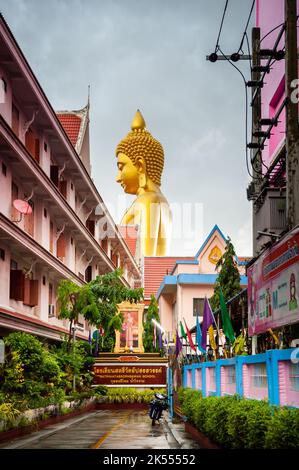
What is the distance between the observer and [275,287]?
14875 millimetres

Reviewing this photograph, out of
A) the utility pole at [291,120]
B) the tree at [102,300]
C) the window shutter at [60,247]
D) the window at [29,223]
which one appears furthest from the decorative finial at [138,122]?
the utility pole at [291,120]

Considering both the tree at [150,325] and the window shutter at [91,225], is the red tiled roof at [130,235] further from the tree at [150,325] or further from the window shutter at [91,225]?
the window shutter at [91,225]

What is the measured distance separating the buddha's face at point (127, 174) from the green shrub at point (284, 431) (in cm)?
7381

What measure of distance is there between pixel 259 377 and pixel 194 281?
37352 millimetres

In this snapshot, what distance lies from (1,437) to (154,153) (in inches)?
2622

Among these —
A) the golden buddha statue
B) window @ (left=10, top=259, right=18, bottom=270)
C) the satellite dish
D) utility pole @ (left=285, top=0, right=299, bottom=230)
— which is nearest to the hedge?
utility pole @ (left=285, top=0, right=299, bottom=230)

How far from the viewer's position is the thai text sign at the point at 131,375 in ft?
140

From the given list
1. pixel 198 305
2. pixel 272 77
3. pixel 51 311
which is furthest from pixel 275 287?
pixel 198 305

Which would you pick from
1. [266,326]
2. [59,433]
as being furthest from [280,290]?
[59,433]

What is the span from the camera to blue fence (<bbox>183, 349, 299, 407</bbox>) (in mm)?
10672

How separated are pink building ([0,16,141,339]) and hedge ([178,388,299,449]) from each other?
9602mm

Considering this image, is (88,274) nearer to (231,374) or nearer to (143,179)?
(231,374)

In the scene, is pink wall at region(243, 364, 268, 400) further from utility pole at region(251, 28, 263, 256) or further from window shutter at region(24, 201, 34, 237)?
window shutter at region(24, 201, 34, 237)

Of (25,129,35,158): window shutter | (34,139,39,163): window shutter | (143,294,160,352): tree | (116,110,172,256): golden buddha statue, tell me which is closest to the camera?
(25,129,35,158): window shutter
